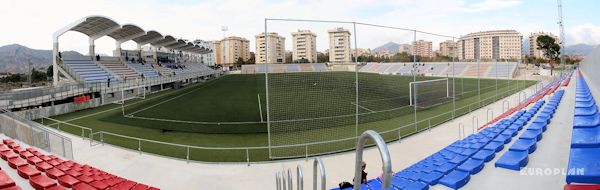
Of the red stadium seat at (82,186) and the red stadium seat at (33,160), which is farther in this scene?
the red stadium seat at (33,160)

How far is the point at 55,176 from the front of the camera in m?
7.36

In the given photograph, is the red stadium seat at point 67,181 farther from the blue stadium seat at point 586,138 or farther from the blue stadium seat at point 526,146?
the blue stadium seat at point 586,138

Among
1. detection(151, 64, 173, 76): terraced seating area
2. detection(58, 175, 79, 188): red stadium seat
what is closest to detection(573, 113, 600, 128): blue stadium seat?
detection(58, 175, 79, 188): red stadium seat

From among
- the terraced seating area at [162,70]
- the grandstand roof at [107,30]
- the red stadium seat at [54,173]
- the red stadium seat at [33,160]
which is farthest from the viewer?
the terraced seating area at [162,70]

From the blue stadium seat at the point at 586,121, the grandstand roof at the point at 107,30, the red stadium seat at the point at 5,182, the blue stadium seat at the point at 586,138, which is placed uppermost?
the grandstand roof at the point at 107,30

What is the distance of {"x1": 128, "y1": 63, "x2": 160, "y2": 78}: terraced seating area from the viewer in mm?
41088

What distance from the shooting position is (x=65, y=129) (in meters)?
16.3

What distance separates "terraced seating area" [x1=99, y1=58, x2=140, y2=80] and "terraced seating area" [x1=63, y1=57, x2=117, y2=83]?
1.69 meters

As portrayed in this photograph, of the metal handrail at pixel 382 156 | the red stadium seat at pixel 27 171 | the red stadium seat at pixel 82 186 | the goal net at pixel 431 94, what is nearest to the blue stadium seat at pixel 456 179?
the metal handrail at pixel 382 156

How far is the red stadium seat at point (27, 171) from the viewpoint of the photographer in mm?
7473

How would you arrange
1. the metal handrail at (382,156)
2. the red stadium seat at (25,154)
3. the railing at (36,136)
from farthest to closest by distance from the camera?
the railing at (36,136), the red stadium seat at (25,154), the metal handrail at (382,156)

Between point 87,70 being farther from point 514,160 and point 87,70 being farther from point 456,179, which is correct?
point 514,160

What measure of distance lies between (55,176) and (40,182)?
0.52m

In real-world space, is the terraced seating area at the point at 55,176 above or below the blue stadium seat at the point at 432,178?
below
